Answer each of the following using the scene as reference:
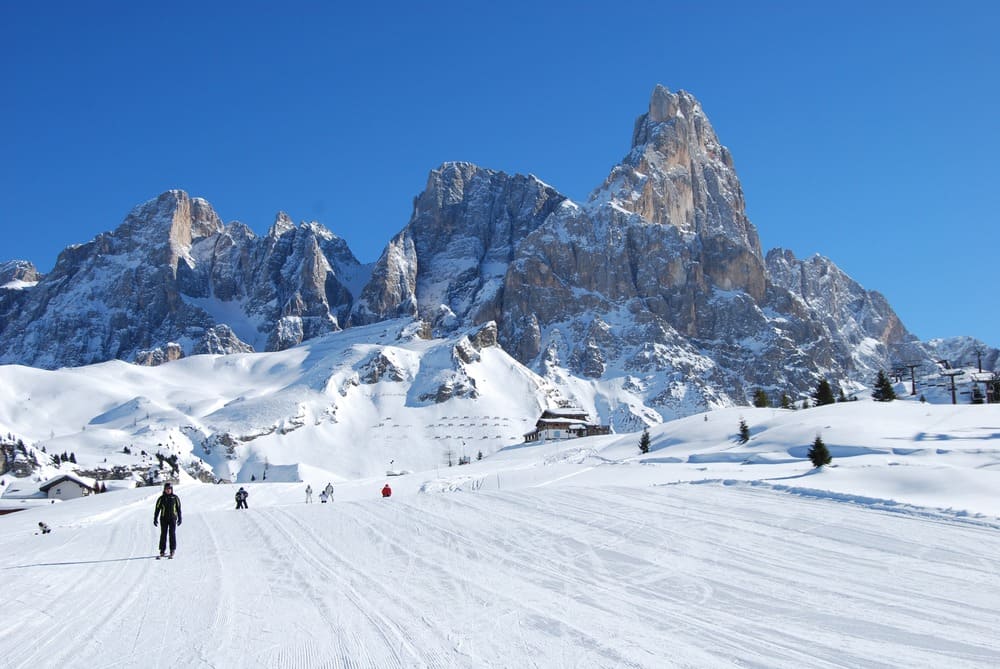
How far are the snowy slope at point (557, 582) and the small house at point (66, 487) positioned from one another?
175ft

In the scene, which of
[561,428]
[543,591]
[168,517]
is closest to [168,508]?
[168,517]

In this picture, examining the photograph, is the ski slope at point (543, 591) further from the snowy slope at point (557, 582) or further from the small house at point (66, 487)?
the small house at point (66, 487)

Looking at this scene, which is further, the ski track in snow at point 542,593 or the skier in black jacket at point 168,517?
the skier in black jacket at point 168,517

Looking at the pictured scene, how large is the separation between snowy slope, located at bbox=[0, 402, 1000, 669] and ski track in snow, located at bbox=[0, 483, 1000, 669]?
0.13 ft

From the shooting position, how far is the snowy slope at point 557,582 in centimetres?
761

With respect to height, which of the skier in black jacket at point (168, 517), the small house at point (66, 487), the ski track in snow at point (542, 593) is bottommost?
the small house at point (66, 487)

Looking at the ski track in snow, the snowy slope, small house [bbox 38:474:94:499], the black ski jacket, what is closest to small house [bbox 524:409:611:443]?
small house [bbox 38:474:94:499]

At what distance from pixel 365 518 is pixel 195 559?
551 centimetres

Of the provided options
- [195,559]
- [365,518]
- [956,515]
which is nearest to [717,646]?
[956,515]

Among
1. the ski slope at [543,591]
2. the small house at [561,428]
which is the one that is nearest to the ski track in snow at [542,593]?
the ski slope at [543,591]

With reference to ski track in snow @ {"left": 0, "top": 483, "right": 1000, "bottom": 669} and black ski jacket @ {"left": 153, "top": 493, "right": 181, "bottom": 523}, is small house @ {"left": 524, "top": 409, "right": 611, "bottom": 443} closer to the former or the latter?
ski track in snow @ {"left": 0, "top": 483, "right": 1000, "bottom": 669}

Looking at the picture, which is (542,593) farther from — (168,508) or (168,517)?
(168,508)

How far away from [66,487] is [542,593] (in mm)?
69944

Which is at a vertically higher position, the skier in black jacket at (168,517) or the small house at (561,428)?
the small house at (561,428)
